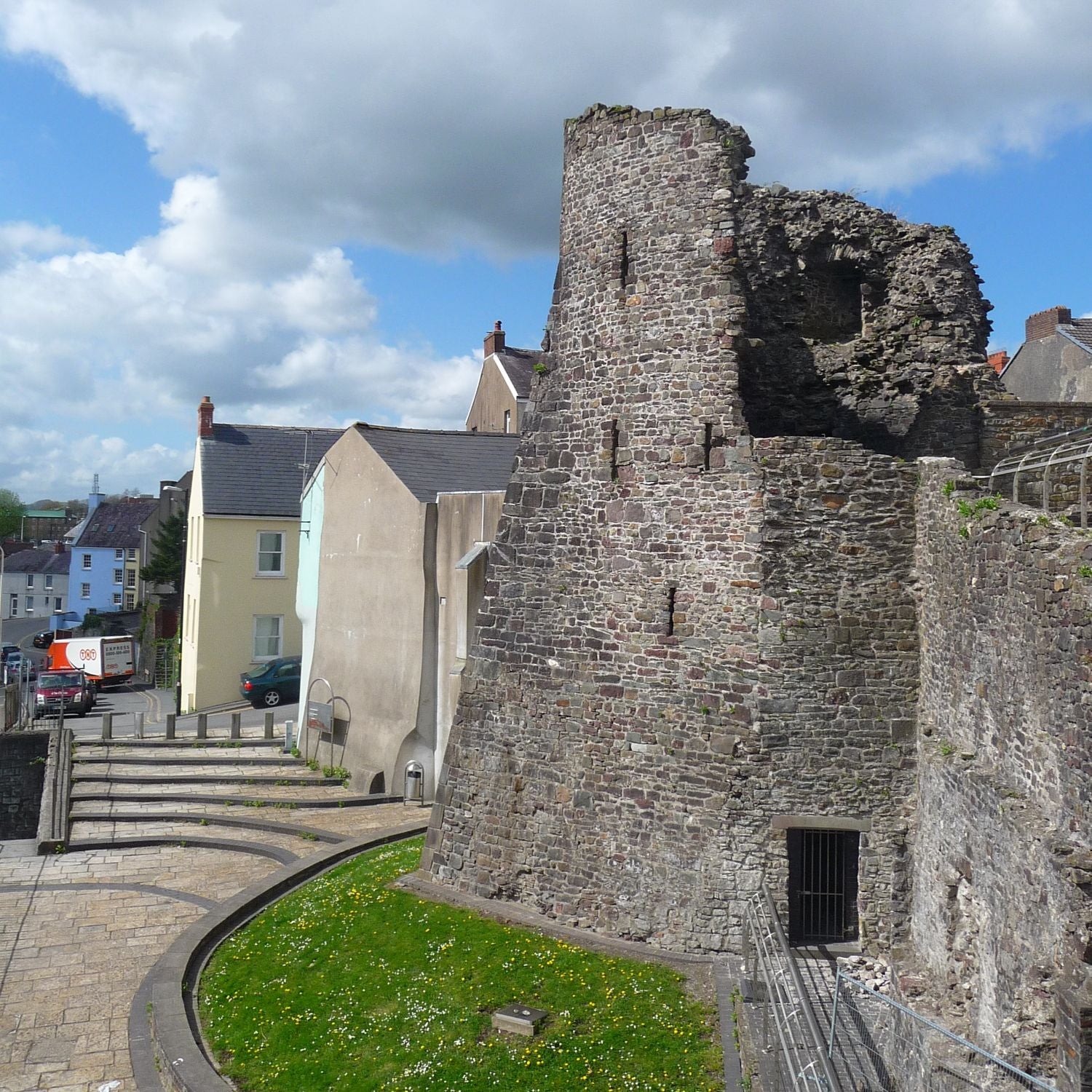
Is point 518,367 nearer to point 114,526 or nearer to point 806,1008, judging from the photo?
point 806,1008

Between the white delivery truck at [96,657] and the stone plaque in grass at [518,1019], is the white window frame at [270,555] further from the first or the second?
the stone plaque in grass at [518,1019]

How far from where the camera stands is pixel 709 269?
36.2 feet

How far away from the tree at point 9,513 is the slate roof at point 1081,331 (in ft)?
306

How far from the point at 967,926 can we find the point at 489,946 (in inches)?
190

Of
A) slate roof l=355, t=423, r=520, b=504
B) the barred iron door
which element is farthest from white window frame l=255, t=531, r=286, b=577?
the barred iron door

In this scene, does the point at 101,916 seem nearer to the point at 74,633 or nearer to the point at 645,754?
the point at 645,754

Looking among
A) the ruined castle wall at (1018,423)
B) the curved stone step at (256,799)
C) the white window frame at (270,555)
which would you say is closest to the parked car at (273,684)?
the white window frame at (270,555)

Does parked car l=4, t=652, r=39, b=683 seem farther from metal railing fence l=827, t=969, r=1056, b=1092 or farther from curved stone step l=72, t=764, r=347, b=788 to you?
metal railing fence l=827, t=969, r=1056, b=1092

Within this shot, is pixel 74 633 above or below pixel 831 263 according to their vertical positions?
below

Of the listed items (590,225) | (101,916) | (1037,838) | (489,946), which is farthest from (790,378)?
(101,916)

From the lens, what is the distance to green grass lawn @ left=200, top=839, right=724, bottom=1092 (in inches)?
334

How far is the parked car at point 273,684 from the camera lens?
27.8 metres

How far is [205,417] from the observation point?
30.4 metres

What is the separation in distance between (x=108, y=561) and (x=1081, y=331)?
5723 centimetres
